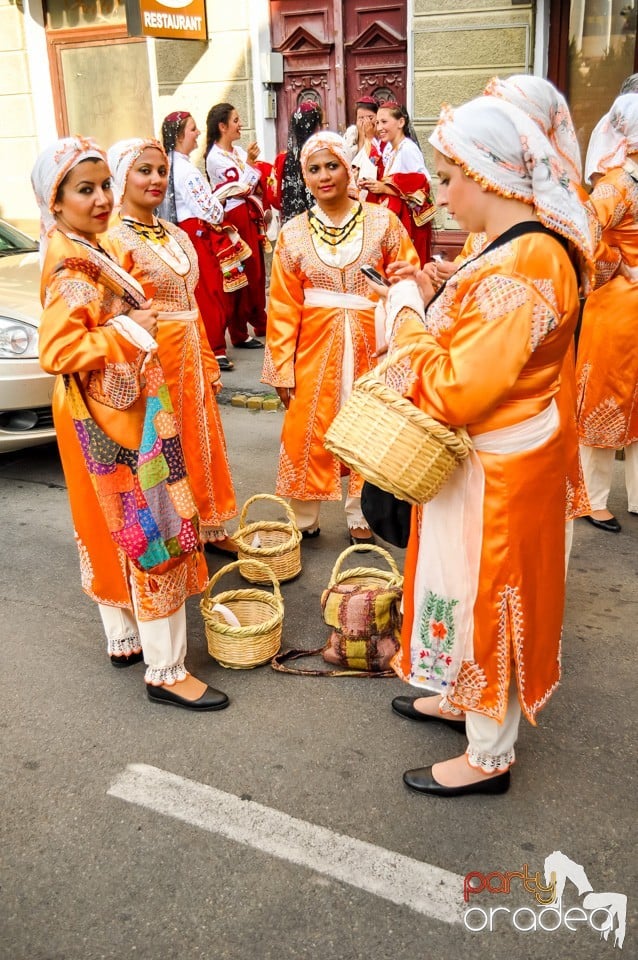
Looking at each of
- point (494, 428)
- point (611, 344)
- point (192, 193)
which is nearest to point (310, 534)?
point (611, 344)

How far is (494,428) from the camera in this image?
228cm

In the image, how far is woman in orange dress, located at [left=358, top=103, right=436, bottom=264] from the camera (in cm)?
766

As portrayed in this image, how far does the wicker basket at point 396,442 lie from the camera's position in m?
2.19

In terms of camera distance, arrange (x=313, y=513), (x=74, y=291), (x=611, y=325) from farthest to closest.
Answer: (x=313, y=513), (x=611, y=325), (x=74, y=291)

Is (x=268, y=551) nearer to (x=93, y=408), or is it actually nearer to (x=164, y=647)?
(x=164, y=647)

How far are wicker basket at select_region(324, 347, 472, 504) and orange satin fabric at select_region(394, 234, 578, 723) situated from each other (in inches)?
2.6

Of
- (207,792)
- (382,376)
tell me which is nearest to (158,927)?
(207,792)

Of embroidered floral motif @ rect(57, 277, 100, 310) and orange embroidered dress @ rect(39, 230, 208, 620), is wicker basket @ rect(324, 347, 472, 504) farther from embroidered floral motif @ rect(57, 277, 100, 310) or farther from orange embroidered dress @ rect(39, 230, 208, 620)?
embroidered floral motif @ rect(57, 277, 100, 310)

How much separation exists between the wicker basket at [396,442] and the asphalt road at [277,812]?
1064 millimetres

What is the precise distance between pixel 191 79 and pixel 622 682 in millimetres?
9141

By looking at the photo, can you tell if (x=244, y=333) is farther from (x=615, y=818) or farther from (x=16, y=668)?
(x=615, y=818)

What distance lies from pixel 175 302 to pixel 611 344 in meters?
2.16

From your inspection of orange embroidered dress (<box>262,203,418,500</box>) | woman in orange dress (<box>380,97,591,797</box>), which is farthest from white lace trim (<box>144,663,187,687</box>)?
orange embroidered dress (<box>262,203,418,500</box>)

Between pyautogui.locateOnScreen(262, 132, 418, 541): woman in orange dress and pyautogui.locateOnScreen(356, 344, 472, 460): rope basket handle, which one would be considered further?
pyautogui.locateOnScreen(262, 132, 418, 541): woman in orange dress
